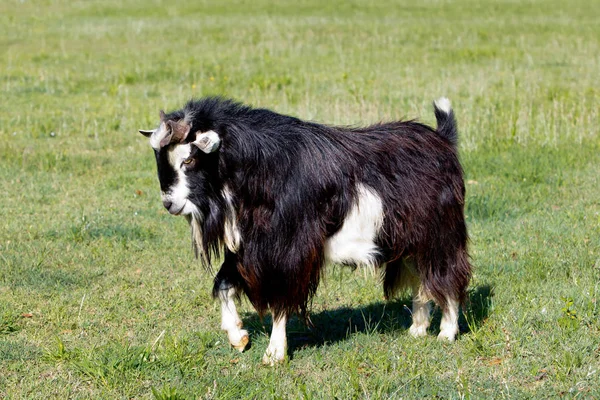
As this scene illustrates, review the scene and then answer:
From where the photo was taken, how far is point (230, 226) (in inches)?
211

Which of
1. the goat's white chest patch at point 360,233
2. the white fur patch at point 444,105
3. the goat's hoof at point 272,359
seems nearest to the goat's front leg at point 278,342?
the goat's hoof at point 272,359

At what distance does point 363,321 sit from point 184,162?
215 cm

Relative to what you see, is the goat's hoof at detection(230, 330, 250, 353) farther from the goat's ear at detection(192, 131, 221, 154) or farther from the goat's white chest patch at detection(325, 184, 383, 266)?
the goat's ear at detection(192, 131, 221, 154)

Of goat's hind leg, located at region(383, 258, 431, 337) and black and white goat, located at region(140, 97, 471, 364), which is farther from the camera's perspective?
goat's hind leg, located at region(383, 258, 431, 337)

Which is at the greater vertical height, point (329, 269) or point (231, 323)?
point (231, 323)

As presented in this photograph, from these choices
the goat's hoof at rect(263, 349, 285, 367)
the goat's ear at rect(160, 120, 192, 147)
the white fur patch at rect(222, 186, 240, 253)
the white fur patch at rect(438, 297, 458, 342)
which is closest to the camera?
the goat's ear at rect(160, 120, 192, 147)

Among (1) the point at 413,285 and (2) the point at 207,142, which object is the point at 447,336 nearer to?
(1) the point at 413,285

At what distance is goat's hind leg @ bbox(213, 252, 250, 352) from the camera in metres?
5.71

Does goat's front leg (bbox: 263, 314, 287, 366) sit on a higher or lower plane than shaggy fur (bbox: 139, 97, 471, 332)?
lower

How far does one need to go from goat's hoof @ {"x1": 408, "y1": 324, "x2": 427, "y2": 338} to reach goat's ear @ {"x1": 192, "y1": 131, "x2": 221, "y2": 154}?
7.07ft

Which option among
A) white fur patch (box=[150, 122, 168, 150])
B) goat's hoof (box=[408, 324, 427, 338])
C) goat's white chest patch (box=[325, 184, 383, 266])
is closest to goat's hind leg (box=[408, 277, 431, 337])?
goat's hoof (box=[408, 324, 427, 338])

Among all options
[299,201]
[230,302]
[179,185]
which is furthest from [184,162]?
[230,302]

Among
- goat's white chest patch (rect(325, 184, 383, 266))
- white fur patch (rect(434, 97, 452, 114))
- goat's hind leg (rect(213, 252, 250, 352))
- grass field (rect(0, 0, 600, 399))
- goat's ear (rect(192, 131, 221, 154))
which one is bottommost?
grass field (rect(0, 0, 600, 399))

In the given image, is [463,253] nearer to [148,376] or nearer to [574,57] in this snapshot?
[148,376]
